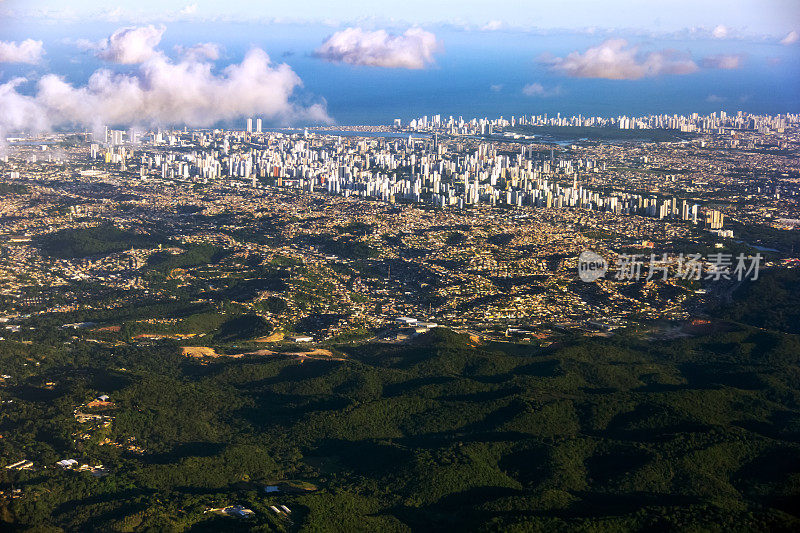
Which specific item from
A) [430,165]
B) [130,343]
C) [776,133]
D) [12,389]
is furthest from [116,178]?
[776,133]

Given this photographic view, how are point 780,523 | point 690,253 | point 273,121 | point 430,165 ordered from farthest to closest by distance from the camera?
1. point 273,121
2. point 430,165
3. point 690,253
4. point 780,523

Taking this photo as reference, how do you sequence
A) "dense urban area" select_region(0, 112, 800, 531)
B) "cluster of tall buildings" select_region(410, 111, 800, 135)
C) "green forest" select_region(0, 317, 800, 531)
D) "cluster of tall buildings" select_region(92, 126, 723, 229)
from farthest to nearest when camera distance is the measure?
"cluster of tall buildings" select_region(410, 111, 800, 135) → "cluster of tall buildings" select_region(92, 126, 723, 229) → "dense urban area" select_region(0, 112, 800, 531) → "green forest" select_region(0, 317, 800, 531)

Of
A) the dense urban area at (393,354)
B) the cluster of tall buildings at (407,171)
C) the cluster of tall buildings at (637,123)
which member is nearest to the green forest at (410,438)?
the dense urban area at (393,354)

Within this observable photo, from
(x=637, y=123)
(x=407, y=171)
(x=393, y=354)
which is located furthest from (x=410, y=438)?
(x=637, y=123)

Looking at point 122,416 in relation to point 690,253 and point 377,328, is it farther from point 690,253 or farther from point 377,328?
point 690,253

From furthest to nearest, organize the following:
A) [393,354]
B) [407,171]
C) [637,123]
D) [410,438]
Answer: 1. [637,123]
2. [407,171]
3. [393,354]
4. [410,438]

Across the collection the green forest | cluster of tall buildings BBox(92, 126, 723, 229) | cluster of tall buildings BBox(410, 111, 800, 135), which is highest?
cluster of tall buildings BBox(410, 111, 800, 135)

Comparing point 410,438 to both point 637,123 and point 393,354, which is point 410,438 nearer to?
point 393,354

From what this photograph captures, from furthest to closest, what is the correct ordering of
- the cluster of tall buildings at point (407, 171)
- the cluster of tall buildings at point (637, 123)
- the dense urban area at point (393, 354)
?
1. the cluster of tall buildings at point (637, 123)
2. the cluster of tall buildings at point (407, 171)
3. the dense urban area at point (393, 354)

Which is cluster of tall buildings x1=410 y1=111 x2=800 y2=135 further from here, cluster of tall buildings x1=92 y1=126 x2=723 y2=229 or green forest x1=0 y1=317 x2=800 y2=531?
green forest x1=0 y1=317 x2=800 y2=531

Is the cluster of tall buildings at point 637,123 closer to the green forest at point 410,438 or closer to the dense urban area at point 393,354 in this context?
the dense urban area at point 393,354

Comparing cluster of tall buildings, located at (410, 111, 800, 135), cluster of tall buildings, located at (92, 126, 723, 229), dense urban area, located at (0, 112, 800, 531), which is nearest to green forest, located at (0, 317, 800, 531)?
dense urban area, located at (0, 112, 800, 531)
